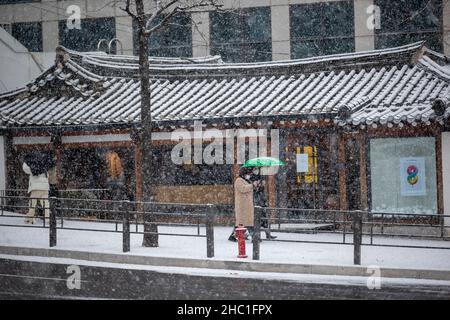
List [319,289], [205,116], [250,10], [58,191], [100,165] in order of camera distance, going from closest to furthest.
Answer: [319,289]
[205,116]
[58,191]
[100,165]
[250,10]

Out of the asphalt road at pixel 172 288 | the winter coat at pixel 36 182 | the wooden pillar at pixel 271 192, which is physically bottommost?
the asphalt road at pixel 172 288

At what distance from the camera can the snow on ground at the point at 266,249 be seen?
38.4 feet

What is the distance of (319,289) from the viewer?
9711 mm

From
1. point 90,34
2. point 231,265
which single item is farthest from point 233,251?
point 90,34

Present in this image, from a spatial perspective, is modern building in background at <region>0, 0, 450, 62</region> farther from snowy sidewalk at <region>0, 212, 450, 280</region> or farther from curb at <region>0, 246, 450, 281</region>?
curb at <region>0, 246, 450, 281</region>

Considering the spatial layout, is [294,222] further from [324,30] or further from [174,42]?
[174,42]

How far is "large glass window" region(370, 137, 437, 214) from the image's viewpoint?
16.4 meters

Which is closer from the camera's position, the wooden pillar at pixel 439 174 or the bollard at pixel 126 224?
the bollard at pixel 126 224

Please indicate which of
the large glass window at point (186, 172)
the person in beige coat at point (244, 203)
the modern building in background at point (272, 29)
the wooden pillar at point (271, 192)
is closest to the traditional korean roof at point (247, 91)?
the large glass window at point (186, 172)

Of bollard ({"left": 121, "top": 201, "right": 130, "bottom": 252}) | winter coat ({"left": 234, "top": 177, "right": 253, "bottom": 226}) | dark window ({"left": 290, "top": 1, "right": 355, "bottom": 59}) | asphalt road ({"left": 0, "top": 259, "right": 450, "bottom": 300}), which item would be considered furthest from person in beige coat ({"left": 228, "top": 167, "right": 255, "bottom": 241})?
dark window ({"left": 290, "top": 1, "right": 355, "bottom": 59})

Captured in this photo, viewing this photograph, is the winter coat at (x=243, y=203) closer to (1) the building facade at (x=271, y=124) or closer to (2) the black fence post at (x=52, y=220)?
(1) the building facade at (x=271, y=124)
